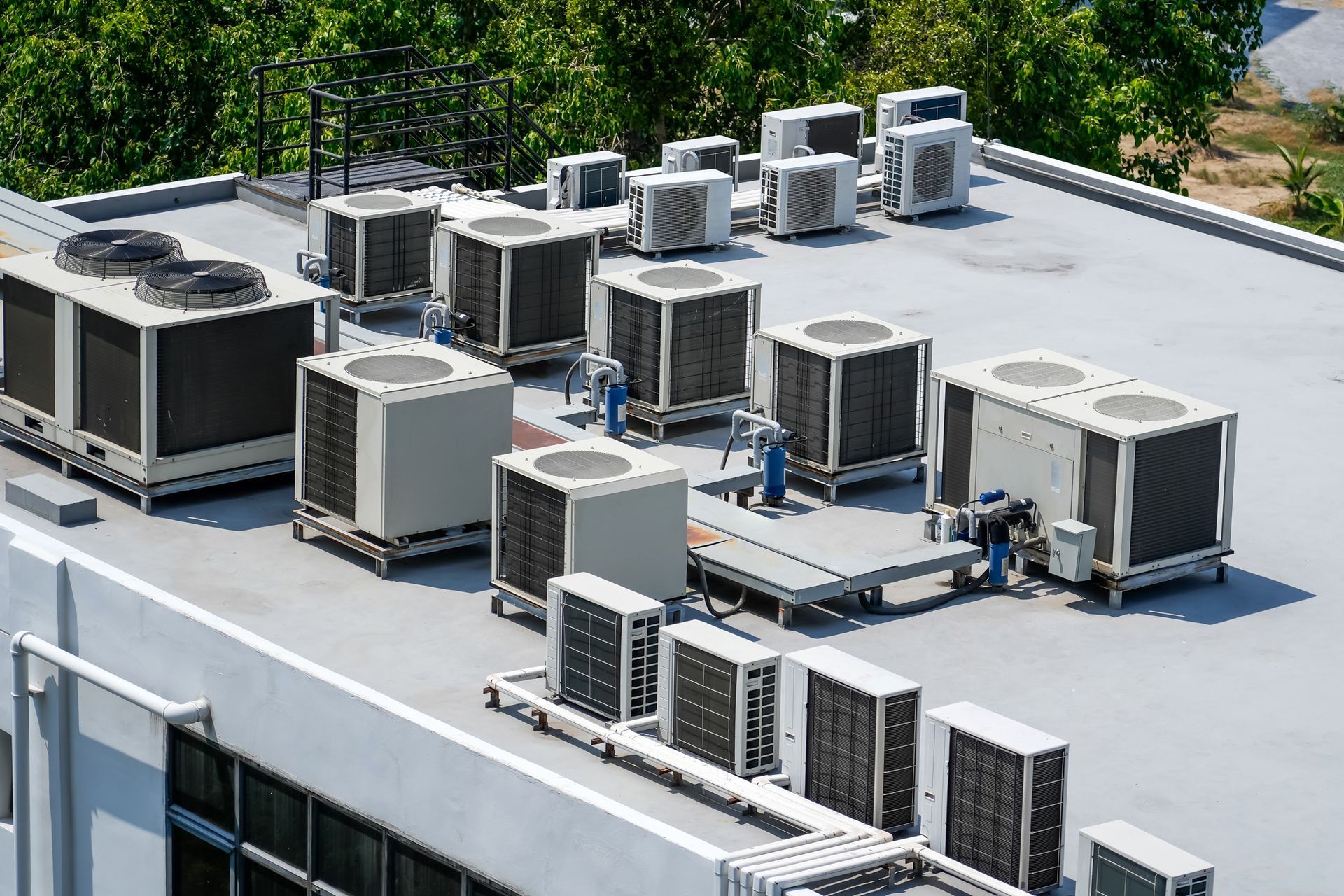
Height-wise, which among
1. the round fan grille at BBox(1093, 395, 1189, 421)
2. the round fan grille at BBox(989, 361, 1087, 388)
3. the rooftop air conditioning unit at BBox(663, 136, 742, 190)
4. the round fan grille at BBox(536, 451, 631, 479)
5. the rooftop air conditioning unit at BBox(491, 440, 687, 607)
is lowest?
the rooftop air conditioning unit at BBox(491, 440, 687, 607)

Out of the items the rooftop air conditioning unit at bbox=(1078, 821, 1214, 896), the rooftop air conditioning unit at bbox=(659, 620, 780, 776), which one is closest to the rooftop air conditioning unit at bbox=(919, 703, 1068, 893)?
the rooftop air conditioning unit at bbox=(1078, 821, 1214, 896)

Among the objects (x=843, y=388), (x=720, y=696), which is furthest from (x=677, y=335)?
(x=720, y=696)

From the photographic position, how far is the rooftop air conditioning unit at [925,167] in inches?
1163

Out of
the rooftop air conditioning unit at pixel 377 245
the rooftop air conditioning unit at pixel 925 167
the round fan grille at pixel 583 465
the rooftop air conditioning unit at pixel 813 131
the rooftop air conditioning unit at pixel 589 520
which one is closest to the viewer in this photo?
the rooftop air conditioning unit at pixel 589 520

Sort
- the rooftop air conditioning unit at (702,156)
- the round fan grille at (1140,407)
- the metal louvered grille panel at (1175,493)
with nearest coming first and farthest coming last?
the metal louvered grille panel at (1175,493) < the round fan grille at (1140,407) < the rooftop air conditioning unit at (702,156)

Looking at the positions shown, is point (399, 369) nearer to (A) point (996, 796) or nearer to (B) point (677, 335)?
(B) point (677, 335)

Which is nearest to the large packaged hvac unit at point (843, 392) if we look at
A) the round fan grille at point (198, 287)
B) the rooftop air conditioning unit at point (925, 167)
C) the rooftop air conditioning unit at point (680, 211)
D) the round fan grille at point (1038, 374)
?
the round fan grille at point (1038, 374)

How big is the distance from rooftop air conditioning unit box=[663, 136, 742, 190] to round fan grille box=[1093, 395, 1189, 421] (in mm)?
12085

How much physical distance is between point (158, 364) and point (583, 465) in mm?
3948

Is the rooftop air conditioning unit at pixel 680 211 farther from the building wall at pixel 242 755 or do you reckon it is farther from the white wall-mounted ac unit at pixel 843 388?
the building wall at pixel 242 755

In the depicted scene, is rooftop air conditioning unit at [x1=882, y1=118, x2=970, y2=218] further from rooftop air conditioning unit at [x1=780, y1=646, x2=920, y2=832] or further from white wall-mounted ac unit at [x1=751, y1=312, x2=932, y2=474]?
rooftop air conditioning unit at [x1=780, y1=646, x2=920, y2=832]

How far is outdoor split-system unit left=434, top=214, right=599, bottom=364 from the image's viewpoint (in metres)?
22.9

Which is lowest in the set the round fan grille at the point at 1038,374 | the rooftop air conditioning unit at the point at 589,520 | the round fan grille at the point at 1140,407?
the rooftop air conditioning unit at the point at 589,520

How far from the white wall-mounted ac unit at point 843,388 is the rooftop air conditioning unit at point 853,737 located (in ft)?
18.2
